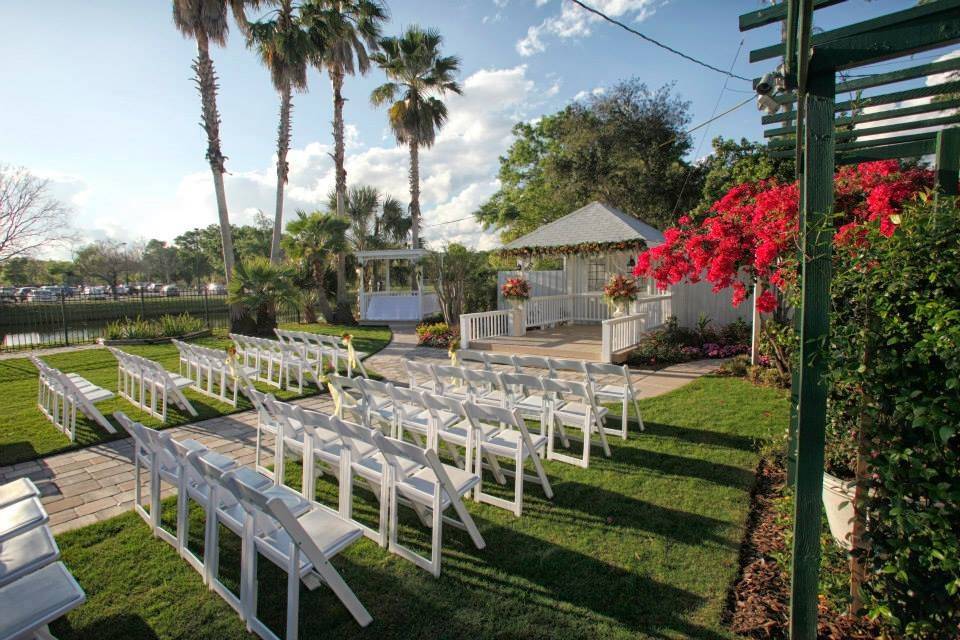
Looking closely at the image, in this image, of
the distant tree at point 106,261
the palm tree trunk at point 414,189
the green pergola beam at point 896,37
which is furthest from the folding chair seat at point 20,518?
the distant tree at point 106,261

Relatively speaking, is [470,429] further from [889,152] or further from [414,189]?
[414,189]

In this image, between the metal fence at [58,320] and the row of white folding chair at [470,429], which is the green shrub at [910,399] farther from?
the metal fence at [58,320]

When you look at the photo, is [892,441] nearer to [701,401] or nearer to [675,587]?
[675,587]

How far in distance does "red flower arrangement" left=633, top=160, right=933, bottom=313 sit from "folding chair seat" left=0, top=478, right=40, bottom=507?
15.9 feet

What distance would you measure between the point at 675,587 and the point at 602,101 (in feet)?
75.6

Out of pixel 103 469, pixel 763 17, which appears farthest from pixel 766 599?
pixel 103 469

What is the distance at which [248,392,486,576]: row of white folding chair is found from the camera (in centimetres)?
288

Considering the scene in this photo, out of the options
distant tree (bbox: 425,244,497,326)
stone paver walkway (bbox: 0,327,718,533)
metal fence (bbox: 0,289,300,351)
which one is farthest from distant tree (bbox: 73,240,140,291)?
stone paver walkway (bbox: 0,327,718,533)

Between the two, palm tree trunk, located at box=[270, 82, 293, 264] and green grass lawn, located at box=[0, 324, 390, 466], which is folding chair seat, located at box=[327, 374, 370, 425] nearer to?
green grass lawn, located at box=[0, 324, 390, 466]

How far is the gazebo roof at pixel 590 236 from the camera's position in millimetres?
12227

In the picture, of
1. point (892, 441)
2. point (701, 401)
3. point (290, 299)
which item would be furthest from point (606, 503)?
point (290, 299)

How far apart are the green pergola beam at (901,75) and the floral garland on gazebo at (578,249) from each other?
330 inches

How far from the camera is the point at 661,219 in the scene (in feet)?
75.8

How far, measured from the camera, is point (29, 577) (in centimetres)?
231
